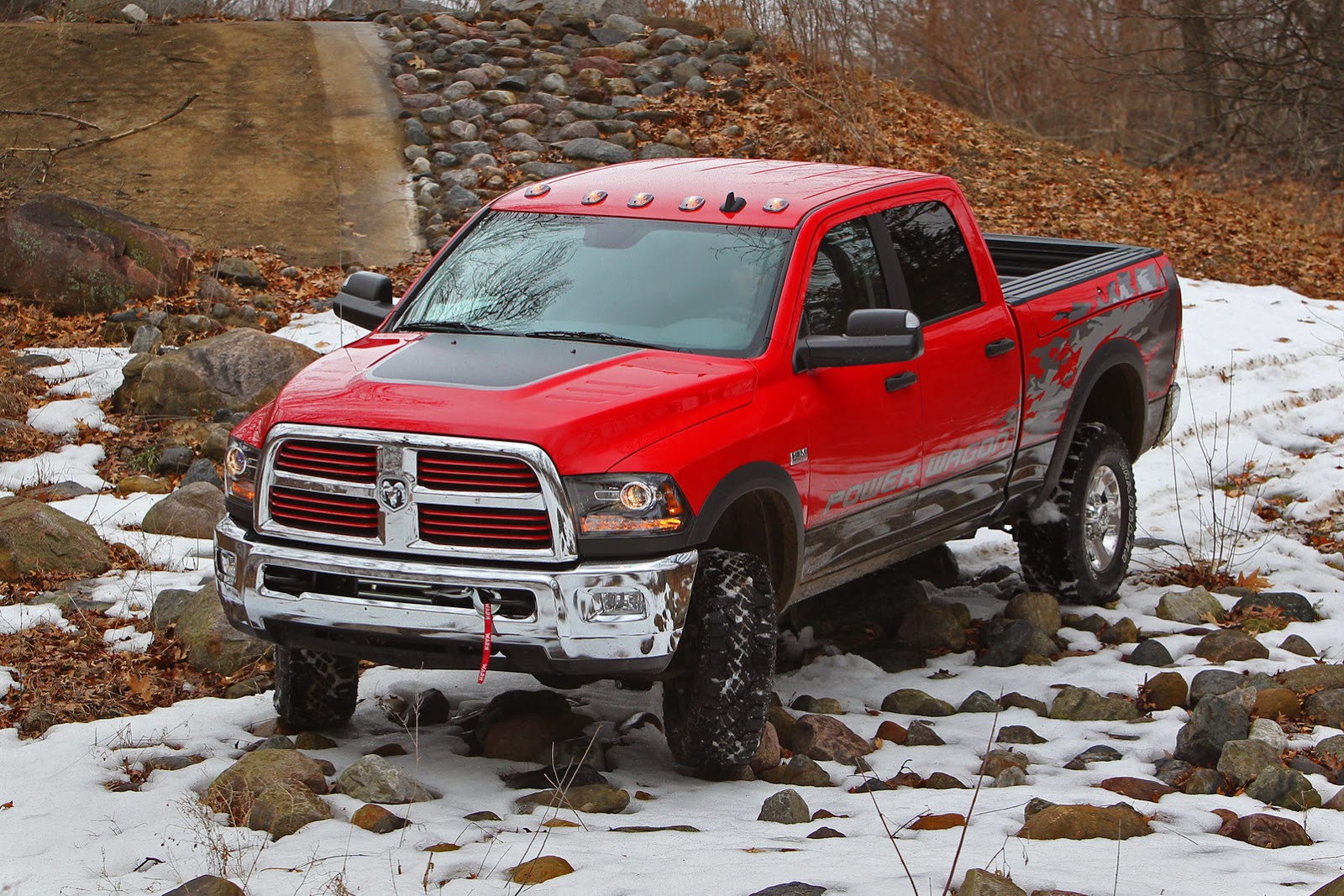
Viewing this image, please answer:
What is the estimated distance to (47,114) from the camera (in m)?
17.7

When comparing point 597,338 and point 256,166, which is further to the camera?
point 256,166

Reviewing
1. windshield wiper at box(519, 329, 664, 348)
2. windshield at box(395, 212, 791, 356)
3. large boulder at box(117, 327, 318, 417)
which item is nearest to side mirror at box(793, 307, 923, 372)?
windshield at box(395, 212, 791, 356)

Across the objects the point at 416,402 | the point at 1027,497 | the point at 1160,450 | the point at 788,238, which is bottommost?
the point at 1160,450

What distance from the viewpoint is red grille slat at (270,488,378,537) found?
200 inches

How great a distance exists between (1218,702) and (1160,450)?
19.5ft

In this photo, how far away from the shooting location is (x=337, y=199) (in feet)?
57.6

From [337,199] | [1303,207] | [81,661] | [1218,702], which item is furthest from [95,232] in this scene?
[1303,207]

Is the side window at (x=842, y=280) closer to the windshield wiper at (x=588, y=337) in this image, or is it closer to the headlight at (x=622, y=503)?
the windshield wiper at (x=588, y=337)

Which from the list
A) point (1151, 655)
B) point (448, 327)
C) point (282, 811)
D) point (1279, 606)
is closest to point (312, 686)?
point (282, 811)

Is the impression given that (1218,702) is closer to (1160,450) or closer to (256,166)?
(1160,450)

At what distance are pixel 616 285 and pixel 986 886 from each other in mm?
2925

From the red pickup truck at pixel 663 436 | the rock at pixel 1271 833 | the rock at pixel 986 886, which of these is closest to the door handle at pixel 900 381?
the red pickup truck at pixel 663 436

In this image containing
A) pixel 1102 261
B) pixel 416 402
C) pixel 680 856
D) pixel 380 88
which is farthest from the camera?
pixel 380 88

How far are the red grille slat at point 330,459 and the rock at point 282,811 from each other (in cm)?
99
